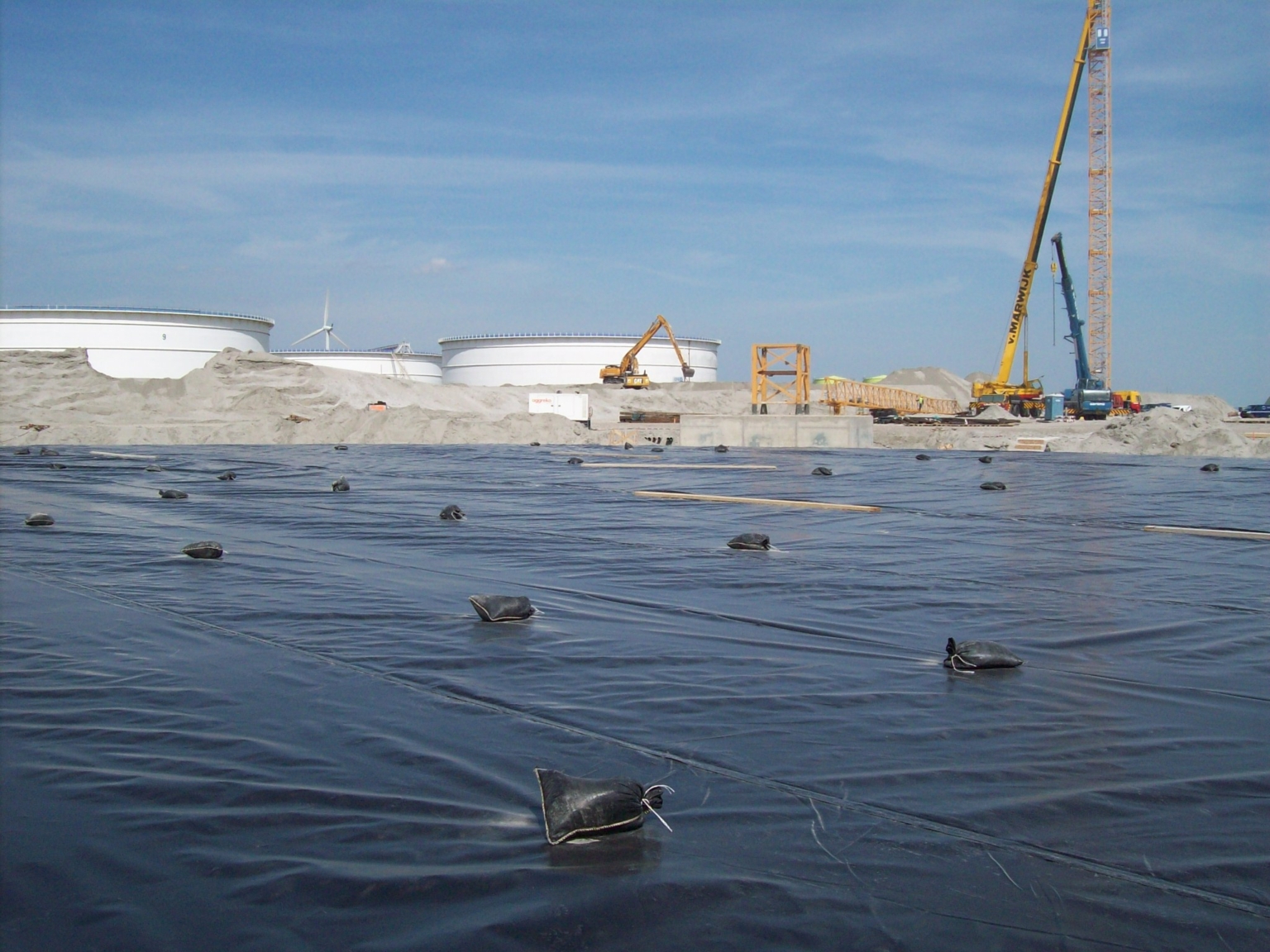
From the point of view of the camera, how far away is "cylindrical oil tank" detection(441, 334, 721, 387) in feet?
270

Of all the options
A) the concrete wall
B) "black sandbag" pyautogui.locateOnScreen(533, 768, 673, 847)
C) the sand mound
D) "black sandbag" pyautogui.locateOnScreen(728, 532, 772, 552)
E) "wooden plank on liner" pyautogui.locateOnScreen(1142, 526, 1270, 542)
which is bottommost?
"black sandbag" pyautogui.locateOnScreen(533, 768, 673, 847)

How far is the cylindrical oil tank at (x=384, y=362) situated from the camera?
86.9 metres

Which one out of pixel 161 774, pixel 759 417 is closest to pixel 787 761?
pixel 161 774

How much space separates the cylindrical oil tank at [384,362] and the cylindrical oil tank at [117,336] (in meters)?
16.3

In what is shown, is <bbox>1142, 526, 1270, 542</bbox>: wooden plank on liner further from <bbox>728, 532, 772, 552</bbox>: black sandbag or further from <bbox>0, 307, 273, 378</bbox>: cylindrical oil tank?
<bbox>0, 307, 273, 378</bbox>: cylindrical oil tank

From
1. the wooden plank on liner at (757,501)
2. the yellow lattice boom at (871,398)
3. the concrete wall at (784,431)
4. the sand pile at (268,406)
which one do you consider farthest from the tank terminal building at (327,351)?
the wooden plank on liner at (757,501)

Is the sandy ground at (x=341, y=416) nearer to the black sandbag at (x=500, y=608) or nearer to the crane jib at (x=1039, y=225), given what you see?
the crane jib at (x=1039, y=225)

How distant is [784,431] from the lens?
33.2m

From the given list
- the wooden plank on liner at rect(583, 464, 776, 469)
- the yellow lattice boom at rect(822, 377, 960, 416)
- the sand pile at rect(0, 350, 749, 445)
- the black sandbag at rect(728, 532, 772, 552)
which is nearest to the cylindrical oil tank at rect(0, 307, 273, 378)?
the sand pile at rect(0, 350, 749, 445)

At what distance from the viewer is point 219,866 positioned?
Result: 285 centimetres

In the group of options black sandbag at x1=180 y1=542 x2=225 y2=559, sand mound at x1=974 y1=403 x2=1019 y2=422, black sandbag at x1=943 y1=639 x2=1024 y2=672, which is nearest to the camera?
black sandbag at x1=943 y1=639 x2=1024 y2=672

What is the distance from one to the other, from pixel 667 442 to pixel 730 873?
115ft

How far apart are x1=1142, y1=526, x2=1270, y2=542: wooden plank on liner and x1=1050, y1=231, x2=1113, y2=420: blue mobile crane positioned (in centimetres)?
4211

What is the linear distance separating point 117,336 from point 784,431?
5246 cm
